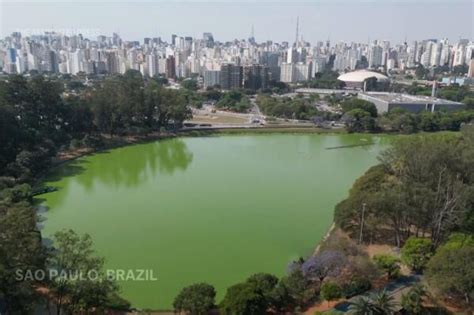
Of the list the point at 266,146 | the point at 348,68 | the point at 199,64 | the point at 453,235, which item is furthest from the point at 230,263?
the point at 348,68

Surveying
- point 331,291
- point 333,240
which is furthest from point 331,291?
point 333,240

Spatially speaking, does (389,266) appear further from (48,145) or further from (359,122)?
(359,122)

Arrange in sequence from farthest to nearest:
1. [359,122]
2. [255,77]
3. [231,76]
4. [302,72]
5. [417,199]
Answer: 1. [302,72]
2. [231,76]
3. [255,77]
4. [359,122]
5. [417,199]

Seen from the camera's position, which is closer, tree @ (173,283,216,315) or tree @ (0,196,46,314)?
tree @ (0,196,46,314)

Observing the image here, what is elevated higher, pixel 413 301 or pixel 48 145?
pixel 48 145

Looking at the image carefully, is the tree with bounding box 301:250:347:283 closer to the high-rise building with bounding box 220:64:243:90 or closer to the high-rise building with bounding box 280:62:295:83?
the high-rise building with bounding box 220:64:243:90

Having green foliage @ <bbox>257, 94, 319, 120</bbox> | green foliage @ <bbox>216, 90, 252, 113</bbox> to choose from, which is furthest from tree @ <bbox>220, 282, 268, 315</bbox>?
green foliage @ <bbox>216, 90, 252, 113</bbox>
